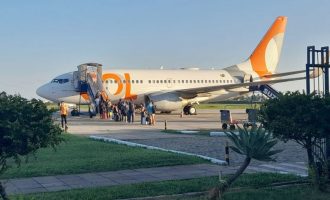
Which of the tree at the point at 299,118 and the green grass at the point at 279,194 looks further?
the tree at the point at 299,118

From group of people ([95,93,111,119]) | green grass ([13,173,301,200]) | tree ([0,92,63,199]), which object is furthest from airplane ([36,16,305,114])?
tree ([0,92,63,199])

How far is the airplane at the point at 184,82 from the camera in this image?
40.0 m

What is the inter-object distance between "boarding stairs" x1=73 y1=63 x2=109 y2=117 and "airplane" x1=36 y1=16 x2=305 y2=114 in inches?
12.6

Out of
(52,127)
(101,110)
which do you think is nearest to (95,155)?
(52,127)

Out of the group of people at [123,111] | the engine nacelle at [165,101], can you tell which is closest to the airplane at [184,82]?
the engine nacelle at [165,101]

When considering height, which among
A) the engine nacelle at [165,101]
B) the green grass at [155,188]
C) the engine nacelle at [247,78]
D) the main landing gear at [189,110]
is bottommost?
the green grass at [155,188]

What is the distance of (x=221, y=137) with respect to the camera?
67.8 ft

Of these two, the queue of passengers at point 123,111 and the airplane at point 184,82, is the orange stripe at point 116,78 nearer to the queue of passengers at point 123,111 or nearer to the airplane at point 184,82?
the airplane at point 184,82

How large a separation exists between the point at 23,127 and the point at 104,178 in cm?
393

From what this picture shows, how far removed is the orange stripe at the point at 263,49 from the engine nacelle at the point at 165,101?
13.6 meters

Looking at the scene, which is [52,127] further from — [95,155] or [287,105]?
[95,155]

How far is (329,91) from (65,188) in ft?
18.7

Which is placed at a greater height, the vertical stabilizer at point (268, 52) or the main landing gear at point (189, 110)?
the vertical stabilizer at point (268, 52)

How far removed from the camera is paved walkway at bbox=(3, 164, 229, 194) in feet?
31.0
